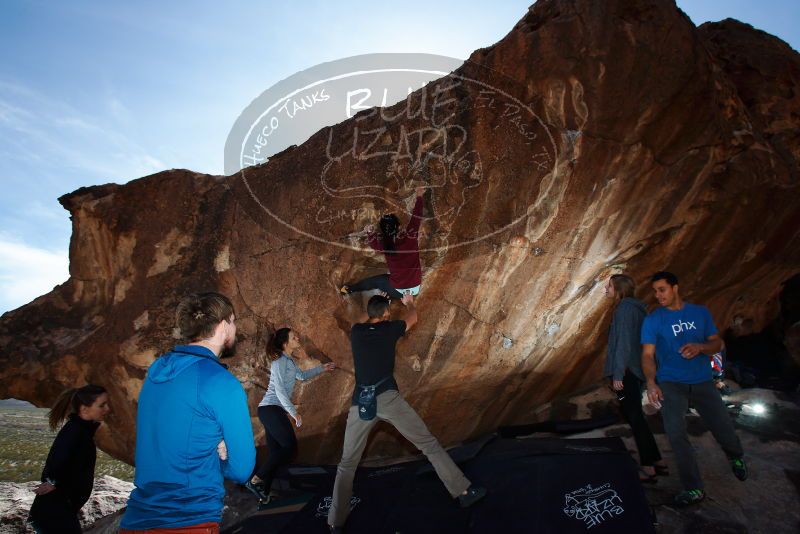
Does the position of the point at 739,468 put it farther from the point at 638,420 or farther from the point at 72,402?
the point at 72,402

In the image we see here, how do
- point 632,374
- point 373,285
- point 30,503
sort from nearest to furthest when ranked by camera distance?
point 632,374 → point 373,285 → point 30,503

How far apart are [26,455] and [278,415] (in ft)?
112

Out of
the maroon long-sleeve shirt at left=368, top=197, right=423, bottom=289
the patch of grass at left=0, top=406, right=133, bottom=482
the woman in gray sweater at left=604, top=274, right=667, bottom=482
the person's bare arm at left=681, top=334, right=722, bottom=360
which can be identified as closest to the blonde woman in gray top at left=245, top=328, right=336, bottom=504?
the maroon long-sleeve shirt at left=368, top=197, right=423, bottom=289

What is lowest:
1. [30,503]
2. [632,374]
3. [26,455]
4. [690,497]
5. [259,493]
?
[26,455]

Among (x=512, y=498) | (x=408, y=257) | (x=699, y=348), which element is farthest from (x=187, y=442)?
(x=699, y=348)

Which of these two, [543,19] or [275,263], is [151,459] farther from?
[543,19]

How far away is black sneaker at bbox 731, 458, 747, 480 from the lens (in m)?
3.59

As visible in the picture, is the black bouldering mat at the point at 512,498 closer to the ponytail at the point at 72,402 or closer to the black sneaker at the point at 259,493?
the black sneaker at the point at 259,493

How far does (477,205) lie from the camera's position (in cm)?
506

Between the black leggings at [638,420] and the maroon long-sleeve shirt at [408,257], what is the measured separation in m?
2.36

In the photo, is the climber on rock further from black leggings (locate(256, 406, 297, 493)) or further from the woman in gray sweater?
the woman in gray sweater

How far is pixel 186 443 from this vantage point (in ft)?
6.26

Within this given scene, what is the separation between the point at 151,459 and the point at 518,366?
15.4ft

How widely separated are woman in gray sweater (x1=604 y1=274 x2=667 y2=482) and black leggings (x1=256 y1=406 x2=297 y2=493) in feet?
10.8
